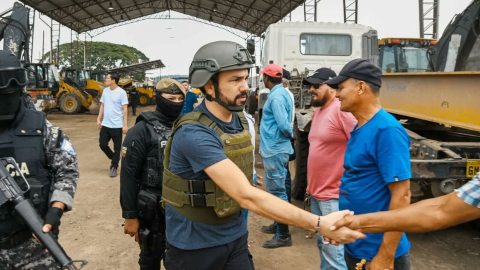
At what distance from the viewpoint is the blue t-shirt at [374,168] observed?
1.95m

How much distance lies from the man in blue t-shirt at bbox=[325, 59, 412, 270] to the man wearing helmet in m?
0.21

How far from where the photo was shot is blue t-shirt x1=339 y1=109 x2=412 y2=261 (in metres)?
1.95

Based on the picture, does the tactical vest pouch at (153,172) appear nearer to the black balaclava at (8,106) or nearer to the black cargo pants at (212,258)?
the black cargo pants at (212,258)

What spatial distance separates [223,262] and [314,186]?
128 cm

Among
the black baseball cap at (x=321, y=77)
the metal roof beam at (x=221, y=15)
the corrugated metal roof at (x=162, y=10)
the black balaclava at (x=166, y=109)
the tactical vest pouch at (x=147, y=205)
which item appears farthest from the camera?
the metal roof beam at (x=221, y=15)

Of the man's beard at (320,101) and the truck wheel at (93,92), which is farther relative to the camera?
the truck wheel at (93,92)

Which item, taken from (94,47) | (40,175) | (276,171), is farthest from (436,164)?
(94,47)

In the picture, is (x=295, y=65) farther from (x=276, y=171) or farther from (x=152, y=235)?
(x=152, y=235)

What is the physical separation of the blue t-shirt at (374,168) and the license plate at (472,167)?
1465 millimetres

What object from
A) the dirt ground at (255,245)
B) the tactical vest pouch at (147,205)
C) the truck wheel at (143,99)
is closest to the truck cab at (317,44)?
the dirt ground at (255,245)

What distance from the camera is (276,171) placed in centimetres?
419

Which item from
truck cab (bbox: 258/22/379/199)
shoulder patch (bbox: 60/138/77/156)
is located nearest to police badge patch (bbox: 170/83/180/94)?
shoulder patch (bbox: 60/138/77/156)

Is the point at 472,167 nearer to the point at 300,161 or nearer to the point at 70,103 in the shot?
the point at 300,161

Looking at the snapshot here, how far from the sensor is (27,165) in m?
2.18
